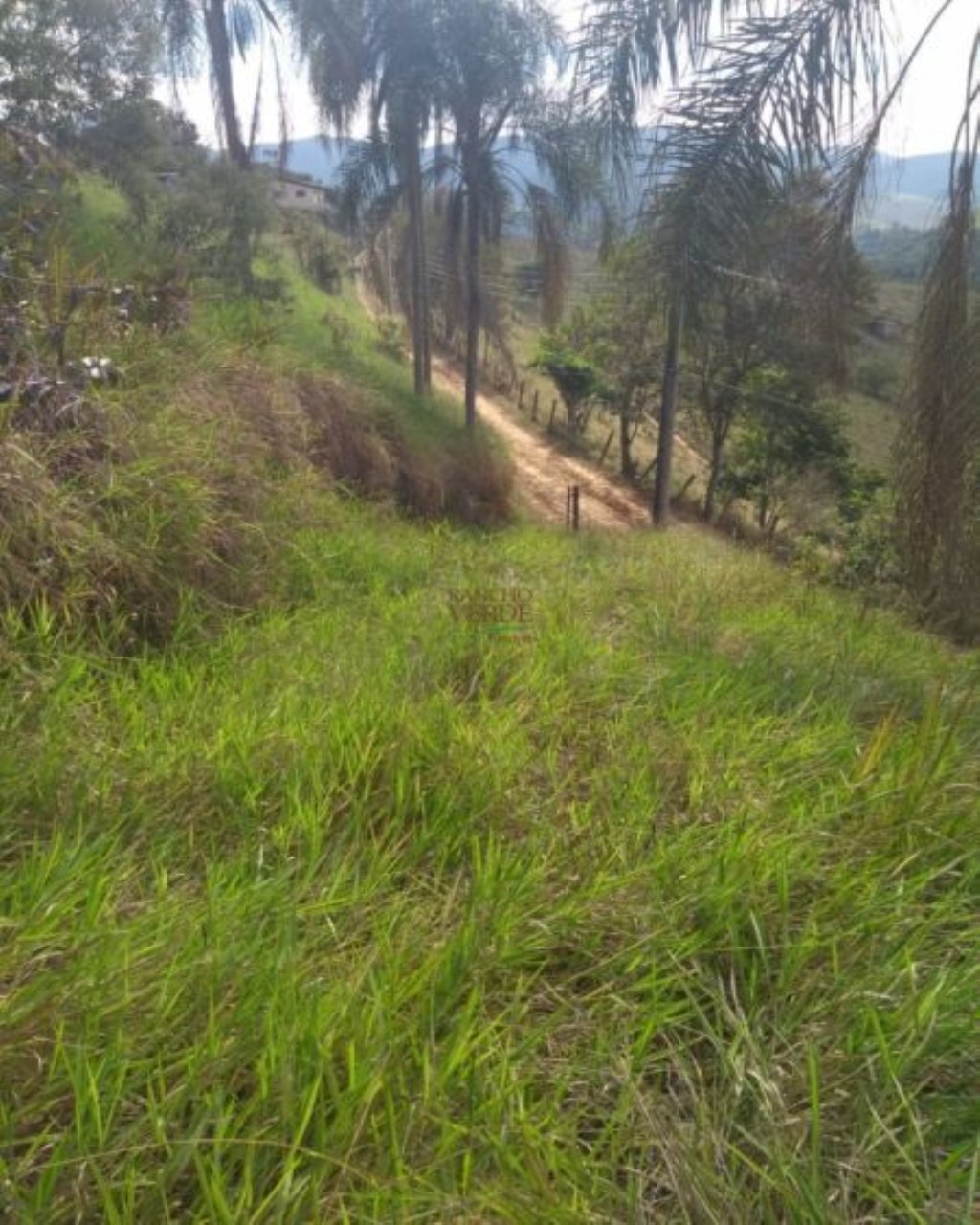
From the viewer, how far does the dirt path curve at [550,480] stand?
16000 millimetres

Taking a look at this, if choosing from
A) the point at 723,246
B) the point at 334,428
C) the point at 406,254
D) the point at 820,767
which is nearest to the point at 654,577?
the point at 723,246

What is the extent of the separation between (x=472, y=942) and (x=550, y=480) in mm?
18300

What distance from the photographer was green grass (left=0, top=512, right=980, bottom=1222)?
1.21 meters

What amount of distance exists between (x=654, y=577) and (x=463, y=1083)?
12.9ft

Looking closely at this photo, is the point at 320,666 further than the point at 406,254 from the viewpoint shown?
No

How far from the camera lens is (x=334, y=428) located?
862 cm

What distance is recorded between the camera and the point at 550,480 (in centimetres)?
1944

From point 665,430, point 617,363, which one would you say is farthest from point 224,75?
point 617,363

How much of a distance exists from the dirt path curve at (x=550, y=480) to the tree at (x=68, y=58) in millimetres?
7781

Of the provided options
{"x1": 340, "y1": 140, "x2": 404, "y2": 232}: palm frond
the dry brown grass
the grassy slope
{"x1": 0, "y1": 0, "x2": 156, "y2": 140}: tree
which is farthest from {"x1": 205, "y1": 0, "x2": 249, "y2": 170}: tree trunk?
the grassy slope

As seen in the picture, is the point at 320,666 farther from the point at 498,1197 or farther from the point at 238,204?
the point at 238,204

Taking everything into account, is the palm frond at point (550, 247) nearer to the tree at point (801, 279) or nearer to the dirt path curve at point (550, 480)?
the dirt path curve at point (550, 480)

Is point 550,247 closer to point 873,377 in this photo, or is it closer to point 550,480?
point 873,377

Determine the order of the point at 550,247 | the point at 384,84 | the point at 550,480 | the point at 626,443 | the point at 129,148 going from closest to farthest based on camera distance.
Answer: the point at 129,148 → the point at 384,84 → the point at 550,247 → the point at 550,480 → the point at 626,443
